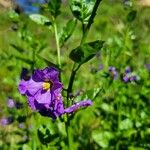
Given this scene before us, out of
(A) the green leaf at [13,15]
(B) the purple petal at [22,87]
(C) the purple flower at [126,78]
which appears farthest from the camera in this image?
(C) the purple flower at [126,78]

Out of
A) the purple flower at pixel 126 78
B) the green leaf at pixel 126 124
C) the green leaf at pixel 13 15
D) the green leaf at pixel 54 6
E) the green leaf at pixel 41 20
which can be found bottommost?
the green leaf at pixel 126 124

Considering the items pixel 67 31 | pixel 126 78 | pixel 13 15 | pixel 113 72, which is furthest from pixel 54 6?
pixel 126 78

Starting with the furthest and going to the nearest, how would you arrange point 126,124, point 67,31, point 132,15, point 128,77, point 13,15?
point 128,77
point 126,124
point 132,15
point 13,15
point 67,31

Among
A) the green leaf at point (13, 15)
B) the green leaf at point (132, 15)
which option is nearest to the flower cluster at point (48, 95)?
the green leaf at point (13, 15)

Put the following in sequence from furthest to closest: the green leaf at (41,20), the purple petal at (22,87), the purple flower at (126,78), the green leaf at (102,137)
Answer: the purple flower at (126,78)
the green leaf at (102,137)
the green leaf at (41,20)
the purple petal at (22,87)

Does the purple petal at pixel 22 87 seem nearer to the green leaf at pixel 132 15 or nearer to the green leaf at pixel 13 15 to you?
the green leaf at pixel 13 15

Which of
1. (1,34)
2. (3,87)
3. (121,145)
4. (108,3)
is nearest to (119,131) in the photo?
(121,145)

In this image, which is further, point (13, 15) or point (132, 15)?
point (132, 15)

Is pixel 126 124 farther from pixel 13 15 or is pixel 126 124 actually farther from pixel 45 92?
pixel 45 92
